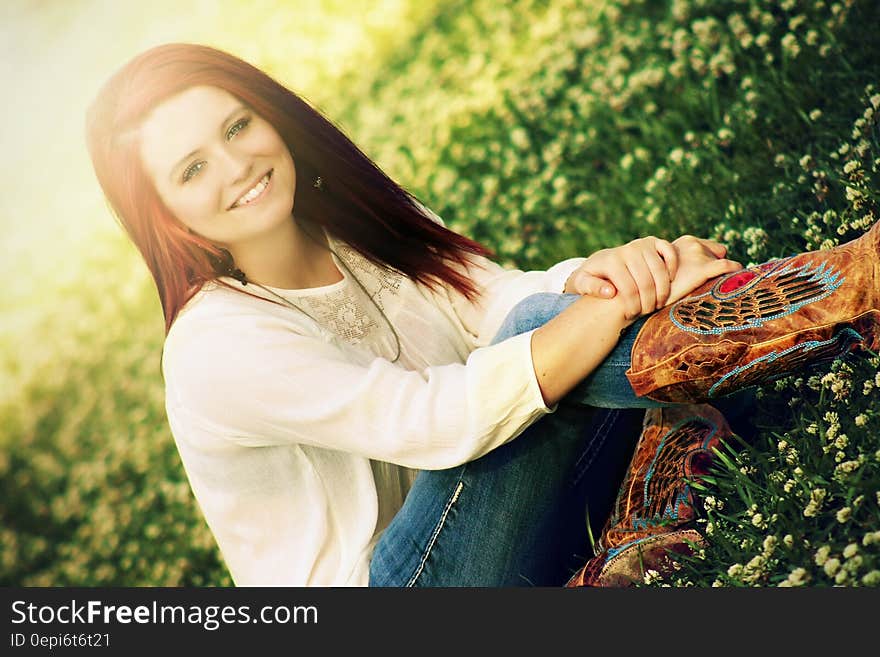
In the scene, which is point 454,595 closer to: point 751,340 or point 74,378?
point 751,340

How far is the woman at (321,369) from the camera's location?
1.77 metres

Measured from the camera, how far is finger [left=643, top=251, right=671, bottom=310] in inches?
71.0

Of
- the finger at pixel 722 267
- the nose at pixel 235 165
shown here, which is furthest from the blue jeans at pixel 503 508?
the nose at pixel 235 165

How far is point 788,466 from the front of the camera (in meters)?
2.01

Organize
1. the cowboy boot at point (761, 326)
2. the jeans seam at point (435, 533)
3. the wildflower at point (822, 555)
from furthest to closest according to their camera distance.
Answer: the jeans seam at point (435, 533) → the wildflower at point (822, 555) → the cowboy boot at point (761, 326)

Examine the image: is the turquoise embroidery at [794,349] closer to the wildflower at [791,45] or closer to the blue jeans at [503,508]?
the blue jeans at [503,508]

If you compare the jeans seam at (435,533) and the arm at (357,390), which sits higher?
the arm at (357,390)

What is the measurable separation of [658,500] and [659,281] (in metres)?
0.50

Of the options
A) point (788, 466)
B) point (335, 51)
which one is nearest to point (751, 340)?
point (788, 466)

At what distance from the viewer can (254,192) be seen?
6.68 ft

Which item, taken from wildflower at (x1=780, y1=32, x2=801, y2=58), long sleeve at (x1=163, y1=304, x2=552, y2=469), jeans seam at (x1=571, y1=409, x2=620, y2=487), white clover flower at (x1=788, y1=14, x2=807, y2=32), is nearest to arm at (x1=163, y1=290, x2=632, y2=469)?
long sleeve at (x1=163, y1=304, x2=552, y2=469)

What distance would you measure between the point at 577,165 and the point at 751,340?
2114 mm

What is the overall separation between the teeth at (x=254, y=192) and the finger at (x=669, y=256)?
80 cm

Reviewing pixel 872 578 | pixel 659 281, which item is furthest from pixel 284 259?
pixel 872 578
